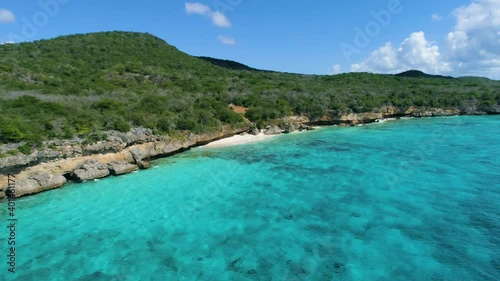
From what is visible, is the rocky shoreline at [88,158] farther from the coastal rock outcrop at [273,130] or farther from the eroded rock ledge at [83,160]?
the coastal rock outcrop at [273,130]

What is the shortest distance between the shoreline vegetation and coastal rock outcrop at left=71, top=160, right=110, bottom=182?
0.19ft

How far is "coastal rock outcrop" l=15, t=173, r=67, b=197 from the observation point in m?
17.4

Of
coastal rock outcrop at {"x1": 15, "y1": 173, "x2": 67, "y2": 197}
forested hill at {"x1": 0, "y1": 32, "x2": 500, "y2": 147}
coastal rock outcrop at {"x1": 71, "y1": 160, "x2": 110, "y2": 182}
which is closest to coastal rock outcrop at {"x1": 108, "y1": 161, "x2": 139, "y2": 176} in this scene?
coastal rock outcrop at {"x1": 71, "y1": 160, "x2": 110, "y2": 182}

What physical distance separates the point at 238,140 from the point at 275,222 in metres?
19.9

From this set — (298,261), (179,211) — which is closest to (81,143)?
(179,211)

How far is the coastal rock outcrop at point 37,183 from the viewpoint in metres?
17.4

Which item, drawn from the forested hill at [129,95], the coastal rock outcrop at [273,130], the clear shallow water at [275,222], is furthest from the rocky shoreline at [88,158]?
the coastal rock outcrop at [273,130]

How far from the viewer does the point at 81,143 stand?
69.8 ft

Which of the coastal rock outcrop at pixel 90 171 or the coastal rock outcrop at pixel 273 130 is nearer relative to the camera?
the coastal rock outcrop at pixel 90 171

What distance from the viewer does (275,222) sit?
1366 centimetres

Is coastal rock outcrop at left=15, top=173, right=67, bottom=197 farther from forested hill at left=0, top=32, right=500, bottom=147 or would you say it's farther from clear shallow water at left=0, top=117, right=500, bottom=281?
forested hill at left=0, top=32, right=500, bottom=147

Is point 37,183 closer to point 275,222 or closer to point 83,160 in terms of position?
point 83,160

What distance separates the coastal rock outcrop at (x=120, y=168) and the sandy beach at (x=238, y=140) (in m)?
9.30

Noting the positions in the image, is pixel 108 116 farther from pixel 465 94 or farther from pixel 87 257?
pixel 465 94
